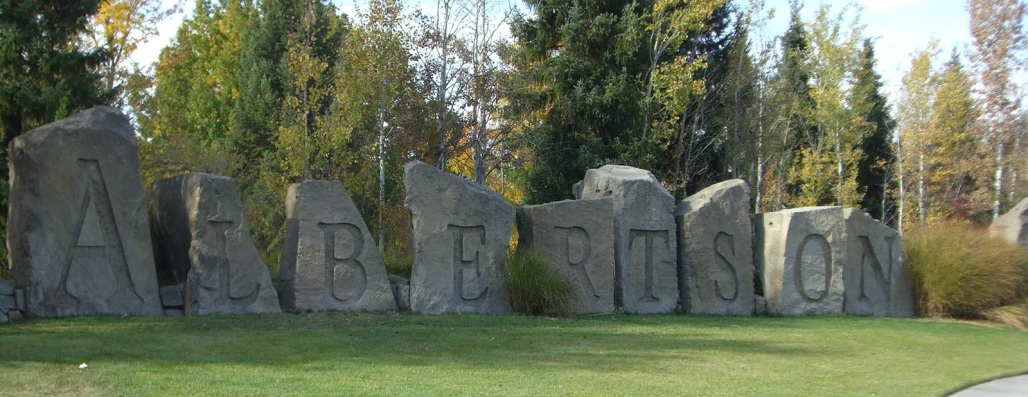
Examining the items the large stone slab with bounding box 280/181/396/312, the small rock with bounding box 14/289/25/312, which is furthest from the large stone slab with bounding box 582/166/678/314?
the small rock with bounding box 14/289/25/312

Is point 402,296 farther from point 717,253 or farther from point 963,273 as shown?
point 963,273

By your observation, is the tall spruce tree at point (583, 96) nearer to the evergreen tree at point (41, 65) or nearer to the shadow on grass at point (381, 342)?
the shadow on grass at point (381, 342)

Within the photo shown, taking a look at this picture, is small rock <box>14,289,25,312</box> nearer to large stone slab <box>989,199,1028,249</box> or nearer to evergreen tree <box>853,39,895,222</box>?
large stone slab <box>989,199,1028,249</box>

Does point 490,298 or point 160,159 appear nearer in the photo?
point 490,298

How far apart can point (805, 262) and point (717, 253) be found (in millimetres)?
1495

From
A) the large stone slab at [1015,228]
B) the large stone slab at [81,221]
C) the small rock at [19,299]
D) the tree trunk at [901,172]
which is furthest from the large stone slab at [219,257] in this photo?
the tree trunk at [901,172]

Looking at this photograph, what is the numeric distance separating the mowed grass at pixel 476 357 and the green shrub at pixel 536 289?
0.43 m

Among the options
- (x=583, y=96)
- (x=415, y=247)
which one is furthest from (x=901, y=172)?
(x=415, y=247)

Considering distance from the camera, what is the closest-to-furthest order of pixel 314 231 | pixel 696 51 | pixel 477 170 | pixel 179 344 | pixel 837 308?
pixel 179 344 < pixel 314 231 < pixel 837 308 < pixel 477 170 < pixel 696 51

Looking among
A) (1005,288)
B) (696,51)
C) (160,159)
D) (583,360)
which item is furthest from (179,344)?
(696,51)

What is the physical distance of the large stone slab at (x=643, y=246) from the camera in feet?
42.0

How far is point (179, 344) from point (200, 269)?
2.26 meters

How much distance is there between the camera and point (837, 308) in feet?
45.1

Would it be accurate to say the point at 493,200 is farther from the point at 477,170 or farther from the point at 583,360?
the point at 477,170
